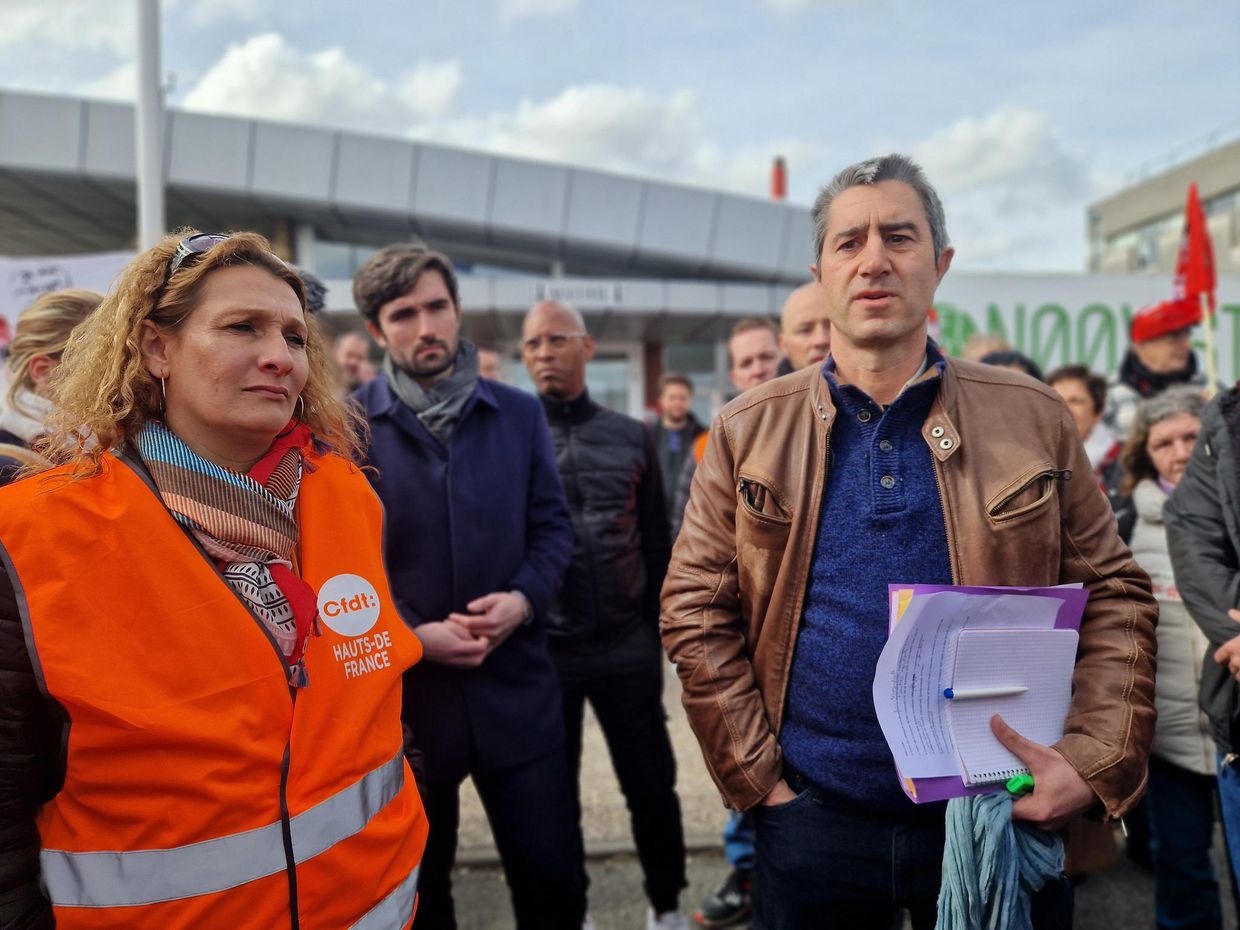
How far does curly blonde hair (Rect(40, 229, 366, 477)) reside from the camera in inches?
54.8

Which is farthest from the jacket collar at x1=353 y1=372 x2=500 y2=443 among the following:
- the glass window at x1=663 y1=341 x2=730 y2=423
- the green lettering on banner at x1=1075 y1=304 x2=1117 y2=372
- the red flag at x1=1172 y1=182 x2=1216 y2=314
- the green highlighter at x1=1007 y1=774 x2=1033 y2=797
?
the glass window at x1=663 y1=341 x2=730 y2=423

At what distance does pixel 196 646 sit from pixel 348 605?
296 mm

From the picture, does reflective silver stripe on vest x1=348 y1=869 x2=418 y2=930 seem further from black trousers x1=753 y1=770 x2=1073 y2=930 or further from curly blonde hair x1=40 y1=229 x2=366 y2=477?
curly blonde hair x1=40 y1=229 x2=366 y2=477

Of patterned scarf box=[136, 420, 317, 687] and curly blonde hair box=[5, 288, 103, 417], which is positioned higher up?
curly blonde hair box=[5, 288, 103, 417]

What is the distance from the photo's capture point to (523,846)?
7.37 ft

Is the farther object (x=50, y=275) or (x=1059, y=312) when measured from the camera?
(x=1059, y=312)

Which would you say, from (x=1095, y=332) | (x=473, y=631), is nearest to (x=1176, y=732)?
(x=473, y=631)

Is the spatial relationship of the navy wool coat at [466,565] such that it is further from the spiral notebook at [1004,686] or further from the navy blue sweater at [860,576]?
the spiral notebook at [1004,686]

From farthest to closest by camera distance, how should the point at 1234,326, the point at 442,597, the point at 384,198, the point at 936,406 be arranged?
1. the point at 384,198
2. the point at 1234,326
3. the point at 442,597
4. the point at 936,406

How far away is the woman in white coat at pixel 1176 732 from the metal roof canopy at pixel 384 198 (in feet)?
34.7

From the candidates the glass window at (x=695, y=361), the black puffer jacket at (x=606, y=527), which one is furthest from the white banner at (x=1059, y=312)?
the glass window at (x=695, y=361)

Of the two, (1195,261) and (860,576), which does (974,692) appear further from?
(1195,261)

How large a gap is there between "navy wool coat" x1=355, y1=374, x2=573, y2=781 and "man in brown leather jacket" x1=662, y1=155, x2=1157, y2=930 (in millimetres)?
732

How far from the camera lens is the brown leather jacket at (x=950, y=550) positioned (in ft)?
5.02
